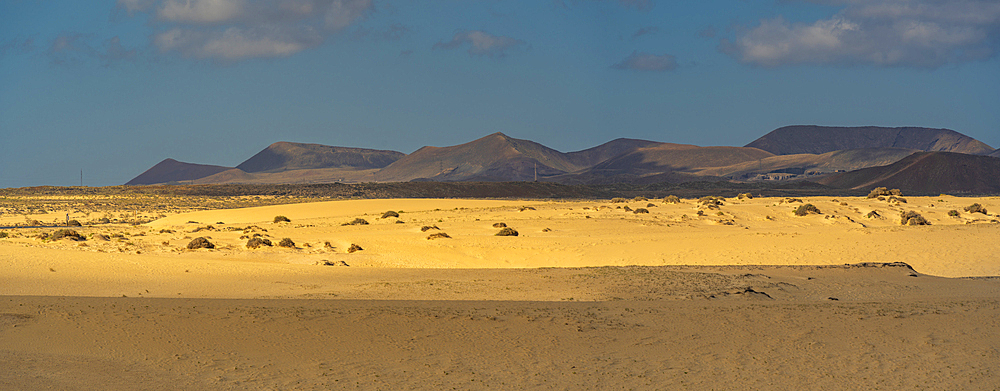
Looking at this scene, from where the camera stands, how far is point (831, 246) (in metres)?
24.0

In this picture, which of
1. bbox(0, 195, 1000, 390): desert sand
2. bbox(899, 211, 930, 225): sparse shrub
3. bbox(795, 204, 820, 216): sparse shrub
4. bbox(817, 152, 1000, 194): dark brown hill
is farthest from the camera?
bbox(817, 152, 1000, 194): dark brown hill

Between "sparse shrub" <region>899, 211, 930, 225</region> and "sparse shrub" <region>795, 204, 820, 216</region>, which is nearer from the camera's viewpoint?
"sparse shrub" <region>899, 211, 930, 225</region>

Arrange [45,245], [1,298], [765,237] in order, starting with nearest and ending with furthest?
[1,298] → [45,245] → [765,237]

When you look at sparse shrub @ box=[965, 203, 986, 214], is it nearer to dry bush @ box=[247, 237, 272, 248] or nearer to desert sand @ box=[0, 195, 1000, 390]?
desert sand @ box=[0, 195, 1000, 390]

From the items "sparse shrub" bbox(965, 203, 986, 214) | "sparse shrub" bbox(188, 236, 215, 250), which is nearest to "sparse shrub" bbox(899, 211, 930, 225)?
"sparse shrub" bbox(965, 203, 986, 214)

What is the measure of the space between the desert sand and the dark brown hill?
358 feet

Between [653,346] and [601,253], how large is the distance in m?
13.9

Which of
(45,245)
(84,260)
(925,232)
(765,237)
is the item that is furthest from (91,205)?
(925,232)

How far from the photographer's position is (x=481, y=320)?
33.9 ft

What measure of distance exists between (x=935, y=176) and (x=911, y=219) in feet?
346

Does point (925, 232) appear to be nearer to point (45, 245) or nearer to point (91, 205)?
point (45, 245)

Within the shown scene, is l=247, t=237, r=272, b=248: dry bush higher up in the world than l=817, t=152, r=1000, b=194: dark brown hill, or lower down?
lower down

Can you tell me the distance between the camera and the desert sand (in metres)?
7.78

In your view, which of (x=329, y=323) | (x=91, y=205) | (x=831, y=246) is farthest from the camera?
(x=91, y=205)
